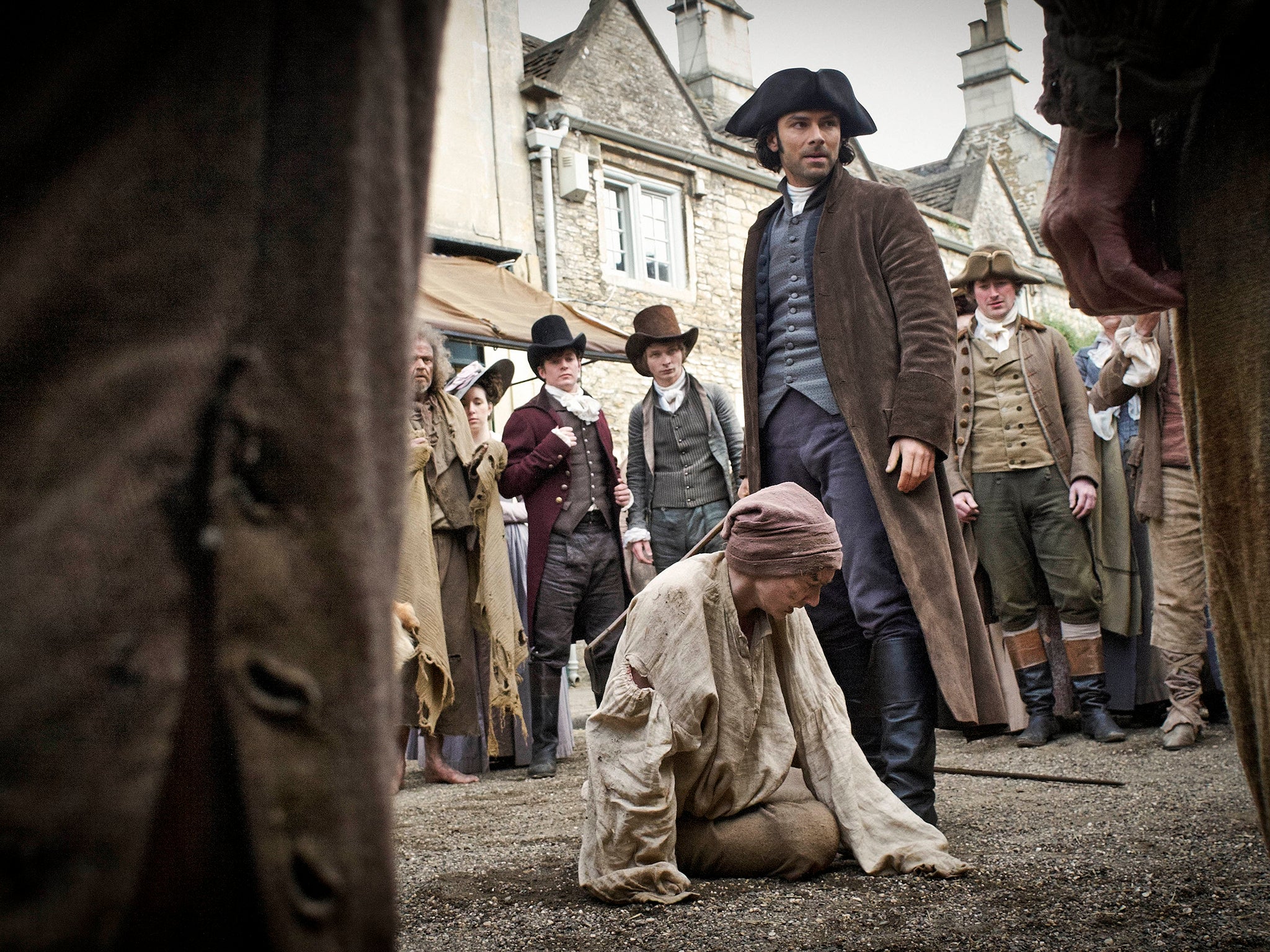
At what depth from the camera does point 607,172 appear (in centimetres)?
1552

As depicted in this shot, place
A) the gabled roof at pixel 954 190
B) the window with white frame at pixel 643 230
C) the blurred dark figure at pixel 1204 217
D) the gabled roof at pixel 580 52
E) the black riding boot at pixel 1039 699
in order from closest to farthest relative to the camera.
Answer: the blurred dark figure at pixel 1204 217, the black riding boot at pixel 1039 699, the gabled roof at pixel 580 52, the window with white frame at pixel 643 230, the gabled roof at pixel 954 190

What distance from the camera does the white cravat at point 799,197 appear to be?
3996 mm

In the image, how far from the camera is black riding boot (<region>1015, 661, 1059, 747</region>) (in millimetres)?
5875

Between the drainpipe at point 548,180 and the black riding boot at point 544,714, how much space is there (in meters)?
8.99

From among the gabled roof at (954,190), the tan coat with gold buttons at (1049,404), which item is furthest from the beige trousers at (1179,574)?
the gabled roof at (954,190)

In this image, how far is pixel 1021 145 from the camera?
28.5m

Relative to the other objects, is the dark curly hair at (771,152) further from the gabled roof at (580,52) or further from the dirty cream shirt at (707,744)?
the gabled roof at (580,52)

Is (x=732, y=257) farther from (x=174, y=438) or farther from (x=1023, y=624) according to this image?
(x=174, y=438)

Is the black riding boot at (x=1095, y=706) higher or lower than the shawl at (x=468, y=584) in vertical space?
lower

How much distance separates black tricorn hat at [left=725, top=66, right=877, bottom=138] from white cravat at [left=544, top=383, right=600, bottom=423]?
2734 millimetres

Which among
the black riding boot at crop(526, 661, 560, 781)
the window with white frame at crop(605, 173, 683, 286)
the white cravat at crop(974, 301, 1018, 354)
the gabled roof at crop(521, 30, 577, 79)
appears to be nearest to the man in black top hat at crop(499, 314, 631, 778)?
the black riding boot at crop(526, 661, 560, 781)

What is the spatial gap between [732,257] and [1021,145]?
48.6 ft

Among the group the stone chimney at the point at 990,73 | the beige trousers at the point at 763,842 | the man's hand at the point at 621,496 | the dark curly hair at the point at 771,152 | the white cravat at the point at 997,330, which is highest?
the stone chimney at the point at 990,73

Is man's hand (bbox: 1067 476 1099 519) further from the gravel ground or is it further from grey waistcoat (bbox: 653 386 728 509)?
grey waistcoat (bbox: 653 386 728 509)
